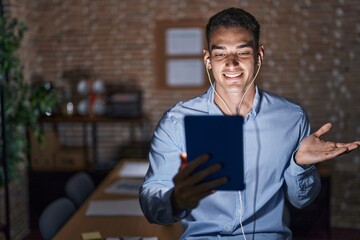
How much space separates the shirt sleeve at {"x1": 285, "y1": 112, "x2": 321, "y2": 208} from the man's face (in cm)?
29

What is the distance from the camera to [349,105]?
195 inches

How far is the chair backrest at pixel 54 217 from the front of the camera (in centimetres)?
271

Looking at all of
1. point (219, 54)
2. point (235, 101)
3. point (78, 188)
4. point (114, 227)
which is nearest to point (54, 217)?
point (114, 227)

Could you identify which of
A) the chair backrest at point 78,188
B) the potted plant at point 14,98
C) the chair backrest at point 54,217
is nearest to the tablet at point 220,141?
the chair backrest at point 54,217

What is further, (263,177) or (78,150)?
(78,150)

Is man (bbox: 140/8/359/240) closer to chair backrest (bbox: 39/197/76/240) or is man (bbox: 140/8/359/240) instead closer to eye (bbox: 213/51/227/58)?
eye (bbox: 213/51/227/58)

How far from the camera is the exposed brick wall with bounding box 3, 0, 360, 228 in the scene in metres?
4.93

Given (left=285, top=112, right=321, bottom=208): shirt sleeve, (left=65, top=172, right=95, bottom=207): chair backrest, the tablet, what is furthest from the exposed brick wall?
the tablet

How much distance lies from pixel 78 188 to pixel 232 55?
230 cm

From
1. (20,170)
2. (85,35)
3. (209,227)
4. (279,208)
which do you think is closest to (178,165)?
(209,227)

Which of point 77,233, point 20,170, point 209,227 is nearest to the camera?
point 209,227

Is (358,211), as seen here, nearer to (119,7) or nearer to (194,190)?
(119,7)

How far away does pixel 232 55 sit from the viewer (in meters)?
1.44

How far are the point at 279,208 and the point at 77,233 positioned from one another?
1360mm
